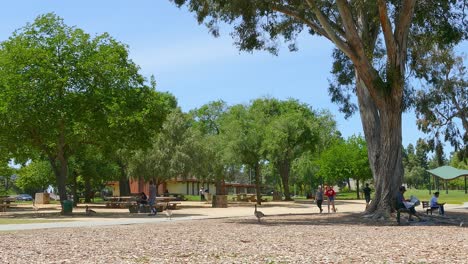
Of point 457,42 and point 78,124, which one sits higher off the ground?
point 457,42

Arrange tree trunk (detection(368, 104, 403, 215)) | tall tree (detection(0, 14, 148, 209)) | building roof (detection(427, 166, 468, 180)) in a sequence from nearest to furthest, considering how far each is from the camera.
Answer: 1. tree trunk (detection(368, 104, 403, 215))
2. tall tree (detection(0, 14, 148, 209))
3. building roof (detection(427, 166, 468, 180))

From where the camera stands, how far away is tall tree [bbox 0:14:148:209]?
27.9 m

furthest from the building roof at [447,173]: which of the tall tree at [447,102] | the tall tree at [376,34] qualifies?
the tall tree at [376,34]

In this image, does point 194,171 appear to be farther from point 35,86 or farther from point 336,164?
point 336,164

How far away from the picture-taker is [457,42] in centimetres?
2223

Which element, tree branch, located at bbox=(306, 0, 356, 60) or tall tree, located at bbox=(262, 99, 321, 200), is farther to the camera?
tall tree, located at bbox=(262, 99, 321, 200)

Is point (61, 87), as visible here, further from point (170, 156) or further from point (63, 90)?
point (170, 156)

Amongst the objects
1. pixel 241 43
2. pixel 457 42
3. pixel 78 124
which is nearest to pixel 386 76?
pixel 457 42

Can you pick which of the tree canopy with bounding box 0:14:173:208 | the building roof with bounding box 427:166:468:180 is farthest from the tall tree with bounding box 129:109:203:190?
the building roof with bounding box 427:166:468:180

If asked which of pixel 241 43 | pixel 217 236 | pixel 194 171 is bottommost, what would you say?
pixel 217 236

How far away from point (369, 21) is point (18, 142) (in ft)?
61.7

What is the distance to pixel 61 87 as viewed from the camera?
28672 mm

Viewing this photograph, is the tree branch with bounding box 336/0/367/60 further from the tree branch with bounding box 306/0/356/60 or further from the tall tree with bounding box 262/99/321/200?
the tall tree with bounding box 262/99/321/200

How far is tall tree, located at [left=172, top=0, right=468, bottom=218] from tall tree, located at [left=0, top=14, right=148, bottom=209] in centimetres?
794
